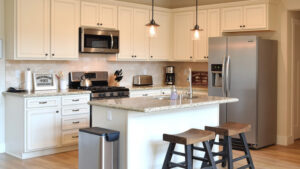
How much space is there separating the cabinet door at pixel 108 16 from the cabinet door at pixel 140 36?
0.47 metres

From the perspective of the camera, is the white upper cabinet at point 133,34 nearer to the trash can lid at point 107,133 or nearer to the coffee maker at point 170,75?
the coffee maker at point 170,75

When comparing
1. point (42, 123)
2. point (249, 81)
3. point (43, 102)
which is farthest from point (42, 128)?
point (249, 81)

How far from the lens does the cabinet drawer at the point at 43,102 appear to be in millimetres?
5361

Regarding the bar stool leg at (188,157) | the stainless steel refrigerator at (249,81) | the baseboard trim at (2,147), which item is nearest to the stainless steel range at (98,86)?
the baseboard trim at (2,147)

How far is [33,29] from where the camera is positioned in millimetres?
5648

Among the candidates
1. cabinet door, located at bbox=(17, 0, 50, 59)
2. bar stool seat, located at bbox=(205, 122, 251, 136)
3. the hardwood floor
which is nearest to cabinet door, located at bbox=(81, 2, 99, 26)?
cabinet door, located at bbox=(17, 0, 50, 59)

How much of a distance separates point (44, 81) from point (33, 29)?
0.84m

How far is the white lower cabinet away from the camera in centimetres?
538

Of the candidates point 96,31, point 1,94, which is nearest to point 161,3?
point 96,31

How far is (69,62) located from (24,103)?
1373mm

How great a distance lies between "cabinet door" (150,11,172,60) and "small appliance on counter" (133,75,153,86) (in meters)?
0.39

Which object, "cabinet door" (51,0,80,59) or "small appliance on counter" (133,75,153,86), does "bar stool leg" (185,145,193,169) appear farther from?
"small appliance on counter" (133,75,153,86)

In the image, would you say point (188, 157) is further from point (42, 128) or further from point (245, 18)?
point (245, 18)

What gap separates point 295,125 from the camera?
696cm
